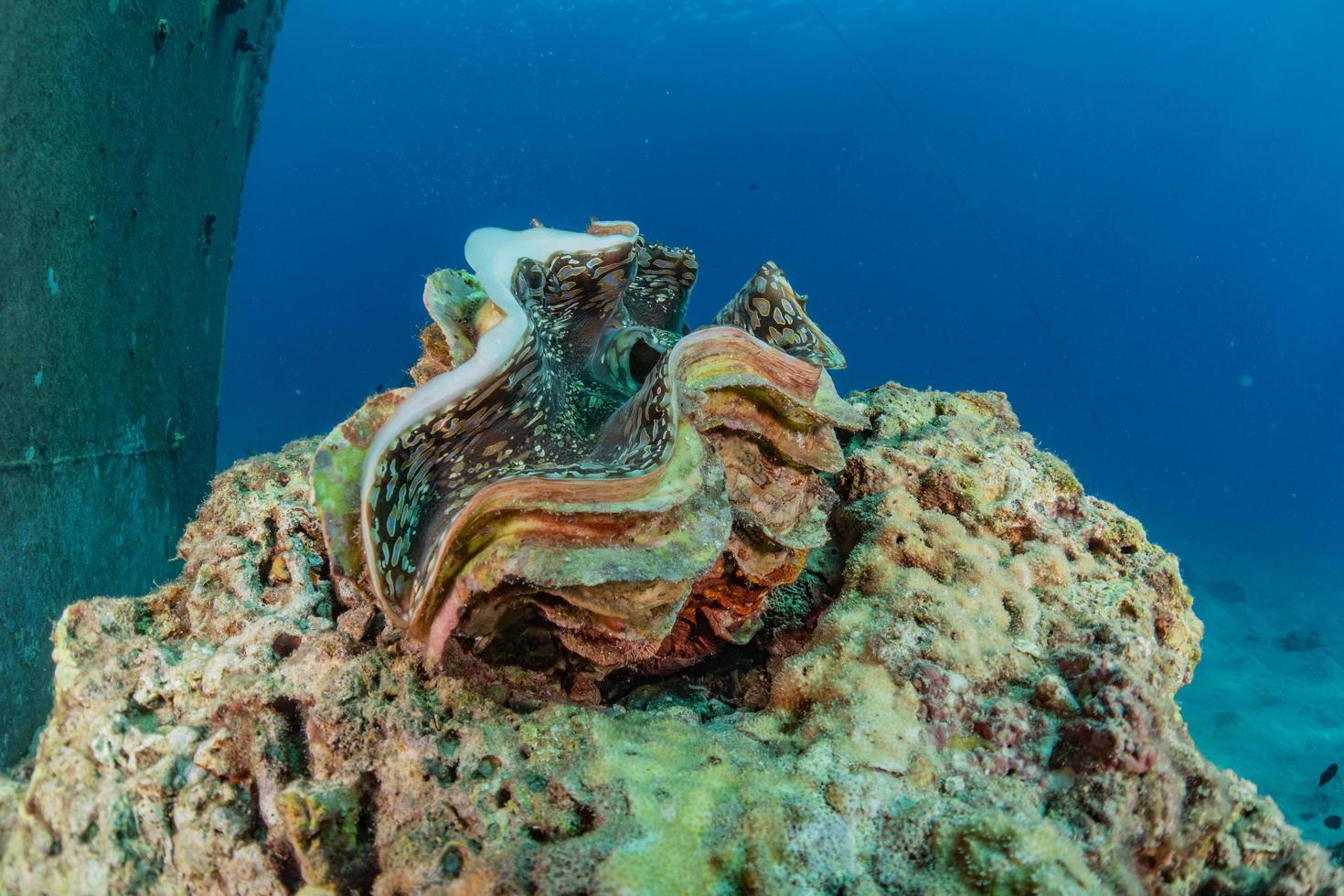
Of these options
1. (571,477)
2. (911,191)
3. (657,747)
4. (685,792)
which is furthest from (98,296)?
(911,191)

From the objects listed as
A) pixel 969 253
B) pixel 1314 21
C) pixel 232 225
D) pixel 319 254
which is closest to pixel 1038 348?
pixel 969 253

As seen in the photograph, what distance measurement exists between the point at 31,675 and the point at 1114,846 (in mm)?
5085

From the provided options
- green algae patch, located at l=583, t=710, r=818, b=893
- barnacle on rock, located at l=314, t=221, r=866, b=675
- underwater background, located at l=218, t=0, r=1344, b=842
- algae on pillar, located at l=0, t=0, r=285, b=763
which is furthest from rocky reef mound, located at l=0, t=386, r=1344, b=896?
underwater background, located at l=218, t=0, r=1344, b=842

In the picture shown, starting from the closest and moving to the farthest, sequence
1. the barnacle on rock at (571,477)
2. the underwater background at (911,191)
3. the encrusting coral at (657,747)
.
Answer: the encrusting coral at (657,747) → the barnacle on rock at (571,477) → the underwater background at (911,191)

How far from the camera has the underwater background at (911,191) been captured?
77.2 meters

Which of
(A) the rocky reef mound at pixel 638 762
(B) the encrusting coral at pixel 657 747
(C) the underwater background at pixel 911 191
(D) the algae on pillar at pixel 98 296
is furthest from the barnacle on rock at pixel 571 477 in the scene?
(C) the underwater background at pixel 911 191

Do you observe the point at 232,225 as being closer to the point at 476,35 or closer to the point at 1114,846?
the point at 1114,846

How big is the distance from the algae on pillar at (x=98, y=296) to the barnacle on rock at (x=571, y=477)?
2.74 m

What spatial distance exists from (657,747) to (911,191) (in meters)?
131

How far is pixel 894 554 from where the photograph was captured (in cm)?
266

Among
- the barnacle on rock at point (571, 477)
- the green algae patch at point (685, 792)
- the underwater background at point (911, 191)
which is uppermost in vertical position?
the underwater background at point (911, 191)

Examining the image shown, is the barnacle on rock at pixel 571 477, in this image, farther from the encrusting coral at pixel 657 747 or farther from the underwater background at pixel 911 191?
the underwater background at pixel 911 191

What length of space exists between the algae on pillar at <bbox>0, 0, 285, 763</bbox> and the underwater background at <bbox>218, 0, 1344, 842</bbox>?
5396 cm

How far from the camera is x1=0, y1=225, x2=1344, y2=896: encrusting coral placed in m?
1.64
